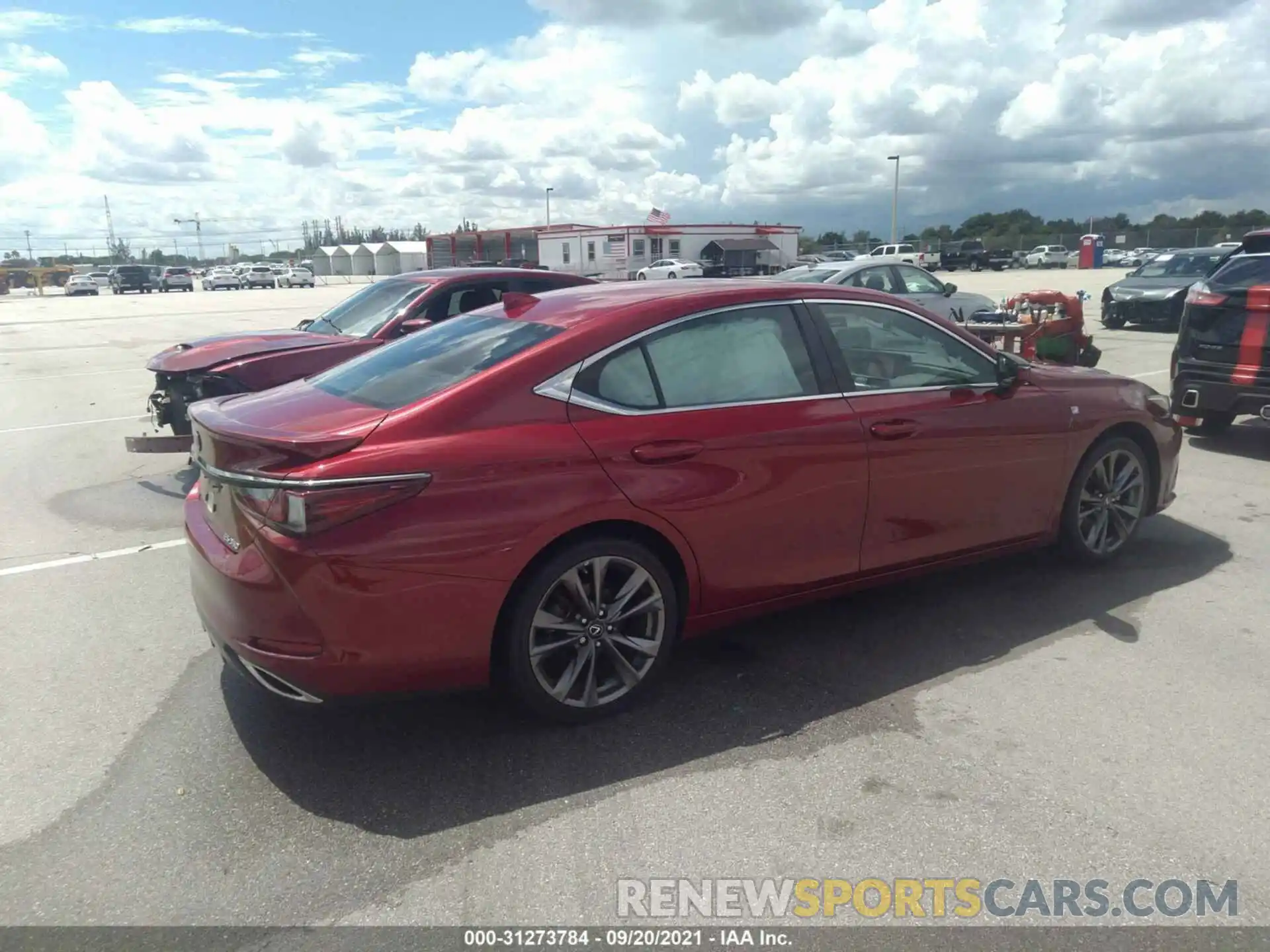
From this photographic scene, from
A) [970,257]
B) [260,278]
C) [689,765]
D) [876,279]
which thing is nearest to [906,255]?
[970,257]

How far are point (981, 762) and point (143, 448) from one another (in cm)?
592

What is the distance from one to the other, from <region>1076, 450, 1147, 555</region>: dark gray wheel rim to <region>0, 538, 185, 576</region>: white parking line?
17.7ft

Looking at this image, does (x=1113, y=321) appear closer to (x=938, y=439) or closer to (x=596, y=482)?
(x=938, y=439)

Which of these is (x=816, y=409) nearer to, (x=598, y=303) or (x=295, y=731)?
(x=598, y=303)

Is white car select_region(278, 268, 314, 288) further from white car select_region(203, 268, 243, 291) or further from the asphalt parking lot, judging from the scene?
the asphalt parking lot

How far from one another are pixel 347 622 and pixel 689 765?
1.29 metres

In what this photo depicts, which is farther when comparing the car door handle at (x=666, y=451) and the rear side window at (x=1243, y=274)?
the rear side window at (x=1243, y=274)

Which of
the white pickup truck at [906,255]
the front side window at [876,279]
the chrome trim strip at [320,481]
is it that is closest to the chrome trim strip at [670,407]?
the chrome trim strip at [320,481]

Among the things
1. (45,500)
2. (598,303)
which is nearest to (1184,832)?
(598,303)

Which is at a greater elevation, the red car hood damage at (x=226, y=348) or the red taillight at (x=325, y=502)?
the red car hood damage at (x=226, y=348)

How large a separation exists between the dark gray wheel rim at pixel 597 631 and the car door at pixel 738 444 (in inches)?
10.4

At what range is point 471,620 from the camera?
326cm

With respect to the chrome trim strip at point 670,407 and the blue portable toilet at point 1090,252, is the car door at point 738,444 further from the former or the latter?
the blue portable toilet at point 1090,252

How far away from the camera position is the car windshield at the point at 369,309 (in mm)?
7926
